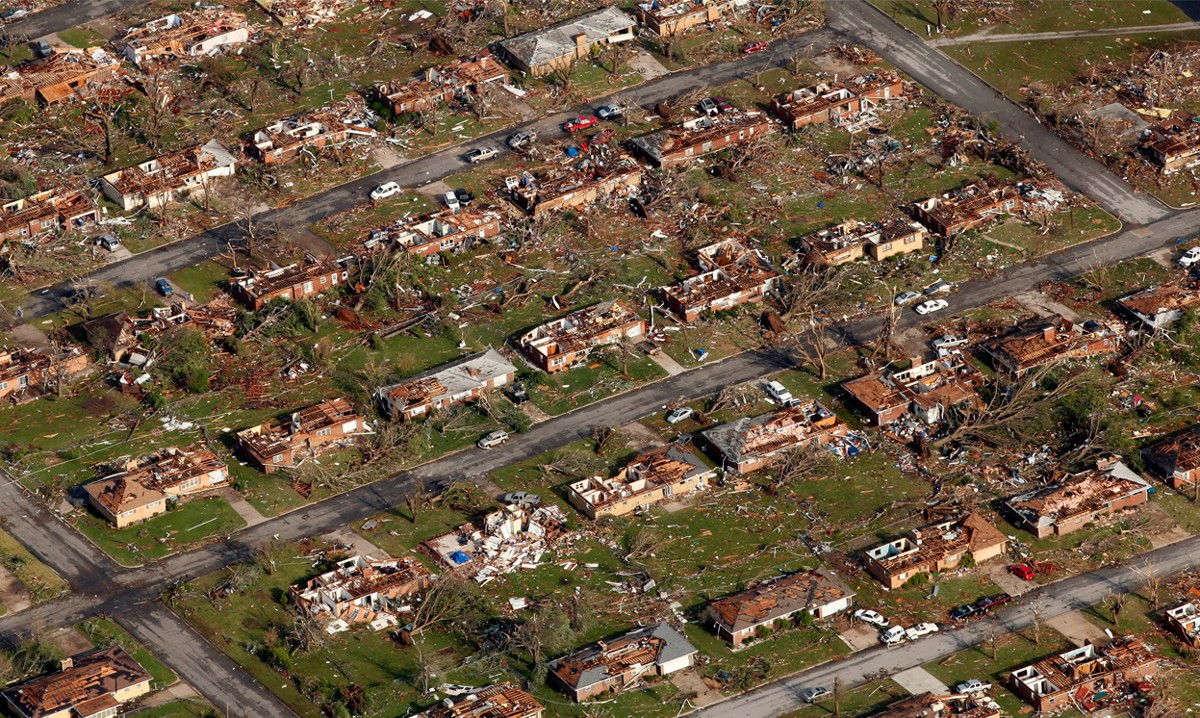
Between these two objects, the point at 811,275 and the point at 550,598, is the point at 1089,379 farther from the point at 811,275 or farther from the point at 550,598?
the point at 550,598

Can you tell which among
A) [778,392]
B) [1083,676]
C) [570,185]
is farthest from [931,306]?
[1083,676]

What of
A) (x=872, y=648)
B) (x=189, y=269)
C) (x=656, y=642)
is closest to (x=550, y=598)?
(x=656, y=642)

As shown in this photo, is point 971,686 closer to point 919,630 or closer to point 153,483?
point 919,630

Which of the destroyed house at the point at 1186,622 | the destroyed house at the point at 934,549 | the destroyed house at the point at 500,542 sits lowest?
the destroyed house at the point at 1186,622

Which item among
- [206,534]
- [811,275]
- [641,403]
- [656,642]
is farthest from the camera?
[811,275]

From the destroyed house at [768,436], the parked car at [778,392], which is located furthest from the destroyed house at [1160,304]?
the parked car at [778,392]

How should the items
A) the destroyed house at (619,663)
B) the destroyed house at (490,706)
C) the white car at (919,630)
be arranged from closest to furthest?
the destroyed house at (490,706)
the destroyed house at (619,663)
the white car at (919,630)

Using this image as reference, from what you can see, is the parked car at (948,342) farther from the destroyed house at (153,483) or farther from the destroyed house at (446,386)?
the destroyed house at (153,483)

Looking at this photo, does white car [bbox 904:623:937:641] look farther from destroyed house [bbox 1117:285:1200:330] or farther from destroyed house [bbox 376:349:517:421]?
destroyed house [bbox 1117:285:1200:330]
